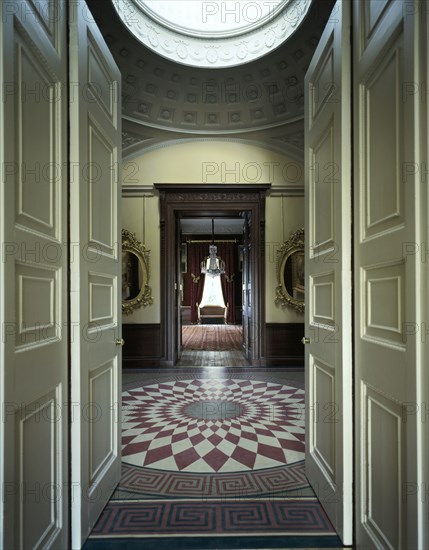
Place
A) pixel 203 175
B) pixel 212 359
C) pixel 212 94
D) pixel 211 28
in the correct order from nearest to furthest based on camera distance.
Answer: pixel 211 28 < pixel 212 94 < pixel 203 175 < pixel 212 359

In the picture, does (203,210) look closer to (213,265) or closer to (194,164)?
(194,164)

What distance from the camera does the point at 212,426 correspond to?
139 inches

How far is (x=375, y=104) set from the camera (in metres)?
1.66

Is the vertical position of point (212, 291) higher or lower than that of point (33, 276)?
lower

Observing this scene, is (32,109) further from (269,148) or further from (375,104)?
(269,148)

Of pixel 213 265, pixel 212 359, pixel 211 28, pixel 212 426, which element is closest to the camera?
pixel 212 426

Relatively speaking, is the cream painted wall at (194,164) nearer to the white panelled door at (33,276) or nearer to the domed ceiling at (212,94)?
the domed ceiling at (212,94)

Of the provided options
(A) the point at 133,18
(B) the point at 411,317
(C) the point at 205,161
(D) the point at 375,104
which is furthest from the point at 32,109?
(C) the point at 205,161

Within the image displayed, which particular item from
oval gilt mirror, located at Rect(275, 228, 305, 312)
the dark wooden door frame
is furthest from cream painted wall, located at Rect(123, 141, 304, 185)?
oval gilt mirror, located at Rect(275, 228, 305, 312)

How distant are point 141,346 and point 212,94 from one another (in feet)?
13.4

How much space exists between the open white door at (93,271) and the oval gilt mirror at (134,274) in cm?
378

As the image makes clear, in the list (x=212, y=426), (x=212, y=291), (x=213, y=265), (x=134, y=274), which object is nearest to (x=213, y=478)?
(x=212, y=426)

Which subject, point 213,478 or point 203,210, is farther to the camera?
point 203,210

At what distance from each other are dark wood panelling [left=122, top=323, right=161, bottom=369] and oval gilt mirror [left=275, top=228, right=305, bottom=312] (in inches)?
83.8
